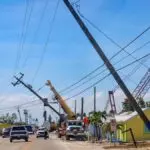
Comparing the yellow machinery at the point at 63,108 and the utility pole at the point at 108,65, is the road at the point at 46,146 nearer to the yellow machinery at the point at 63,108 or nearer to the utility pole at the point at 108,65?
the utility pole at the point at 108,65

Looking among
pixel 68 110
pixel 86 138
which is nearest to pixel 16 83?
pixel 68 110

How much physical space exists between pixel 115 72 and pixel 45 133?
48212 mm

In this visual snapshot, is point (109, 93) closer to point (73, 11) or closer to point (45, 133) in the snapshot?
point (45, 133)

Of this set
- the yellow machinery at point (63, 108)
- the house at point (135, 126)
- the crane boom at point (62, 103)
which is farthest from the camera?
the crane boom at point (62, 103)

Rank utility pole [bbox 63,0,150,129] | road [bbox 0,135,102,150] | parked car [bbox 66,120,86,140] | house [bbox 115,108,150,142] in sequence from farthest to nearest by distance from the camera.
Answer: parked car [bbox 66,120,86,140] < house [bbox 115,108,150,142] < road [bbox 0,135,102,150] < utility pole [bbox 63,0,150,129]

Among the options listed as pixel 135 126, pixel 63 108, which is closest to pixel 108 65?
pixel 135 126

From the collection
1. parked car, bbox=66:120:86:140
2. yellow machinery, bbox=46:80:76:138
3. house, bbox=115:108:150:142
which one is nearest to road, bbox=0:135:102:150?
house, bbox=115:108:150:142

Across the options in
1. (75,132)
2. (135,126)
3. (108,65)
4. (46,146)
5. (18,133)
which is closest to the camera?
(108,65)

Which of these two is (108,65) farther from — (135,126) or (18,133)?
(18,133)

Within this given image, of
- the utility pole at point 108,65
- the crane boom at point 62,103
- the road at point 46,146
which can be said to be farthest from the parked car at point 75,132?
the utility pole at point 108,65

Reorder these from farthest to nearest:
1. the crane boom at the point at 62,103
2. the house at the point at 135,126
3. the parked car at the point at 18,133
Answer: the crane boom at the point at 62,103
the parked car at the point at 18,133
the house at the point at 135,126

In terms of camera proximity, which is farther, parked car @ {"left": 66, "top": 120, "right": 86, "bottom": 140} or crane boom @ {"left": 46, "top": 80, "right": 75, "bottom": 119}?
crane boom @ {"left": 46, "top": 80, "right": 75, "bottom": 119}

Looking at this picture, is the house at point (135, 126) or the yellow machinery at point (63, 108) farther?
the yellow machinery at point (63, 108)

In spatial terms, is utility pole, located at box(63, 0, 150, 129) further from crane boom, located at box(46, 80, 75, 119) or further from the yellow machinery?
crane boom, located at box(46, 80, 75, 119)
